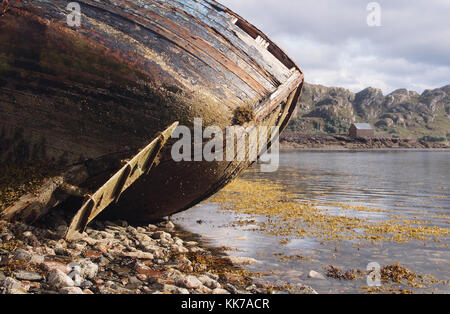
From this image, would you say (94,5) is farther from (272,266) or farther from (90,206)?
(272,266)

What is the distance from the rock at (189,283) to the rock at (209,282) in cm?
17

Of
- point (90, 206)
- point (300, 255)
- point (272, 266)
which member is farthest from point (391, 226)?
point (90, 206)

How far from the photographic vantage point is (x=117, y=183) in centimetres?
607

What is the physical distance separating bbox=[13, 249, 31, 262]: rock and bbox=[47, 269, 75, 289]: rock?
0.69 meters

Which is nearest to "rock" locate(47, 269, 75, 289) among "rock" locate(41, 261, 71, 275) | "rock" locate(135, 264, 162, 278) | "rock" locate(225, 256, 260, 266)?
"rock" locate(41, 261, 71, 275)

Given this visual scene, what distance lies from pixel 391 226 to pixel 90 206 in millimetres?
7508

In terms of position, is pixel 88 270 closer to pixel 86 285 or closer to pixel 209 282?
pixel 86 285

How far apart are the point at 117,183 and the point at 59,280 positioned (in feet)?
6.01

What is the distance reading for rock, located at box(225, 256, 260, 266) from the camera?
6.70 m

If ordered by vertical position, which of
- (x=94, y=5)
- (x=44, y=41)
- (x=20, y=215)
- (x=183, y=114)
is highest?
(x=94, y=5)

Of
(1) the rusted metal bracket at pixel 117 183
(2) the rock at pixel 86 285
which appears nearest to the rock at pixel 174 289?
(2) the rock at pixel 86 285

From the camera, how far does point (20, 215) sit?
606 centimetres

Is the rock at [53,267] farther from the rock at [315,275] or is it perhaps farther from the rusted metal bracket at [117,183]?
the rock at [315,275]
